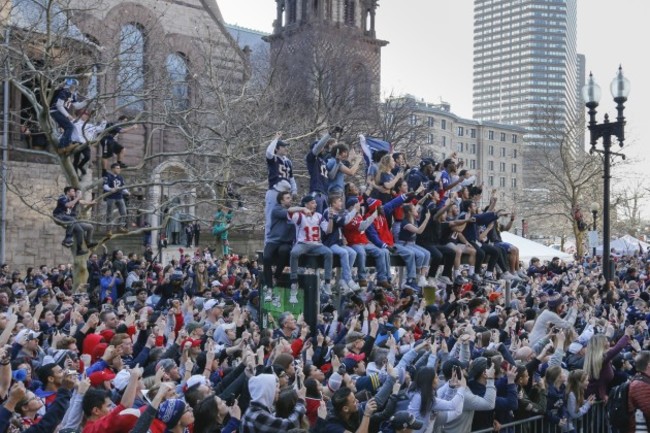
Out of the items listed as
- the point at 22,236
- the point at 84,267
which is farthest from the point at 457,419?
the point at 22,236

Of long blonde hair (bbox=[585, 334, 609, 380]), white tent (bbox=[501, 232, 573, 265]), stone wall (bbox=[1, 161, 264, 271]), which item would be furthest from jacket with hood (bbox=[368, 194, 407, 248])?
stone wall (bbox=[1, 161, 264, 271])

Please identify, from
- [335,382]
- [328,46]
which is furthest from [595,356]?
[328,46]

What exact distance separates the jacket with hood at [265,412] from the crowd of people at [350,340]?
15 mm

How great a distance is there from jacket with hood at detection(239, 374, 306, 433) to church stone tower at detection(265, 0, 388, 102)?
30.7 meters

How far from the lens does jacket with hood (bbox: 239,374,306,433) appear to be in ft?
21.5

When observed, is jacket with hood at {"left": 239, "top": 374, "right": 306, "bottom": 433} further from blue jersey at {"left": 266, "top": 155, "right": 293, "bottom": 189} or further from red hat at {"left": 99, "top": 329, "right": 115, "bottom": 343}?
blue jersey at {"left": 266, "top": 155, "right": 293, "bottom": 189}

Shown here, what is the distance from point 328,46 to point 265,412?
39.5 meters

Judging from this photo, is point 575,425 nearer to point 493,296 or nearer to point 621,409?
point 621,409

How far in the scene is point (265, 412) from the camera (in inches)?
263

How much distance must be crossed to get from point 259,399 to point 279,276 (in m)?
6.95

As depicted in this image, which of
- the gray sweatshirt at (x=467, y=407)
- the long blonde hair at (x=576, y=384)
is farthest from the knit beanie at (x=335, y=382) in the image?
the long blonde hair at (x=576, y=384)

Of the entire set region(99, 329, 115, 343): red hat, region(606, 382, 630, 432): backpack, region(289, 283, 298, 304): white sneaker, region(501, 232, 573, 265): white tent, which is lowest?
region(606, 382, 630, 432): backpack

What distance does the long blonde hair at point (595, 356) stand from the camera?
9125mm

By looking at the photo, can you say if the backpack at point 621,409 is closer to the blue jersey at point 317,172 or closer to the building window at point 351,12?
the blue jersey at point 317,172
